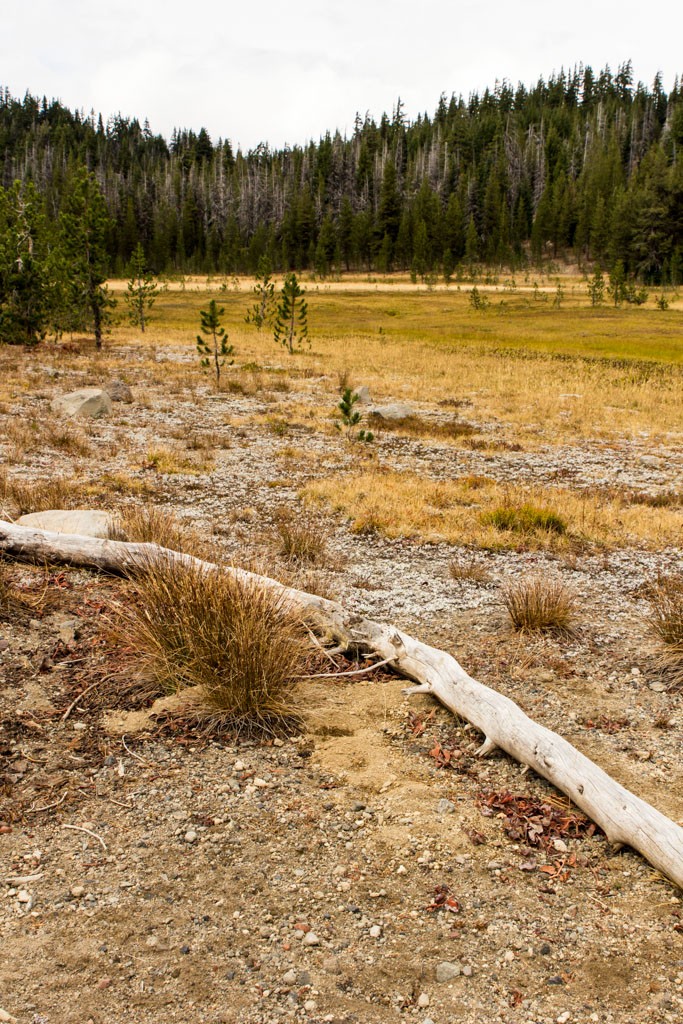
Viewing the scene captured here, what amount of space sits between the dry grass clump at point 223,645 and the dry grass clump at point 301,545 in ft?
11.1

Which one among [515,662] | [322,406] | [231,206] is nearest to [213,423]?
[322,406]

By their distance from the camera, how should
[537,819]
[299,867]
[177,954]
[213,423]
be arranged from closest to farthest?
1. [177,954]
2. [299,867]
3. [537,819]
4. [213,423]

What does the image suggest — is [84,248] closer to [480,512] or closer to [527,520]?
[480,512]

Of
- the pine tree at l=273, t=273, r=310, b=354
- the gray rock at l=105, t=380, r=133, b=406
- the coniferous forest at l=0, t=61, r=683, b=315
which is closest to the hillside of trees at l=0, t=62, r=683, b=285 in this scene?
the coniferous forest at l=0, t=61, r=683, b=315

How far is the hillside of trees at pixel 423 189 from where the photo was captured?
3816 inches

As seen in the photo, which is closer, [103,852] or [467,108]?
[103,852]

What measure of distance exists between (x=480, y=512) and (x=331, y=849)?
857cm

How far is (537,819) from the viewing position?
4934 mm

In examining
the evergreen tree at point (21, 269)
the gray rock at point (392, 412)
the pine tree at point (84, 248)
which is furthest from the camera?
the pine tree at point (84, 248)

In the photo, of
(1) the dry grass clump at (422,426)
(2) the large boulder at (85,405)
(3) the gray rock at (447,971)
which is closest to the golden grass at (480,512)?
(1) the dry grass clump at (422,426)

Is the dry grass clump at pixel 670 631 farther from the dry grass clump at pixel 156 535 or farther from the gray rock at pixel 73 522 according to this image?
the gray rock at pixel 73 522

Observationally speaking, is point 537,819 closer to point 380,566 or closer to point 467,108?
point 380,566

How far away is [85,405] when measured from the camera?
68.9 ft

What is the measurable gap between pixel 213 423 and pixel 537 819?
Result: 17644mm
